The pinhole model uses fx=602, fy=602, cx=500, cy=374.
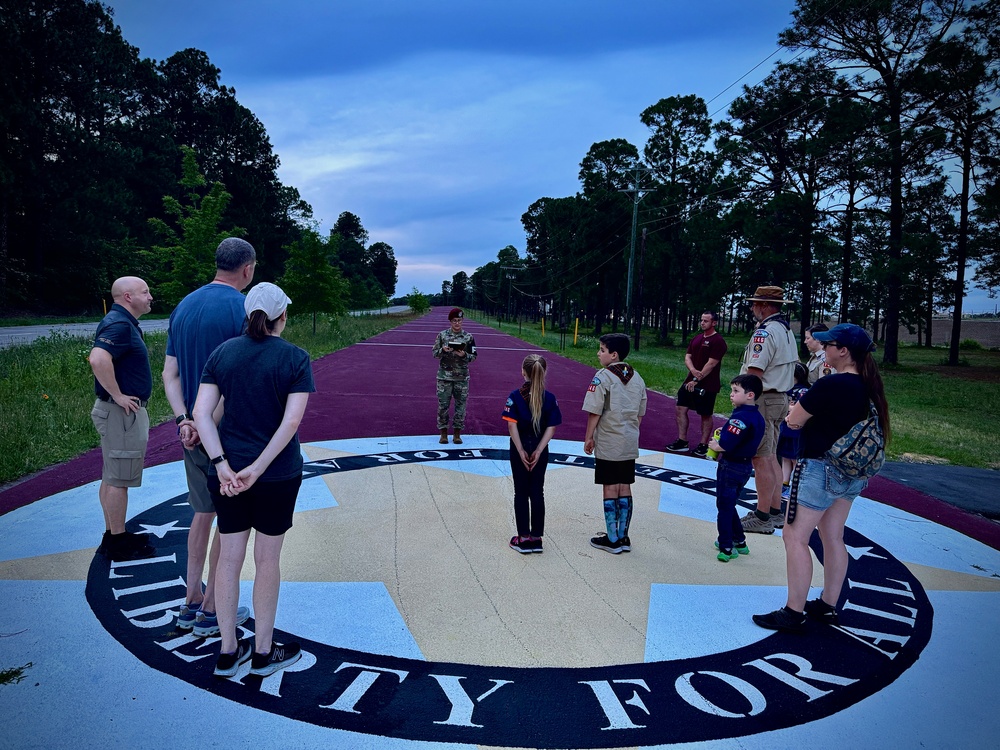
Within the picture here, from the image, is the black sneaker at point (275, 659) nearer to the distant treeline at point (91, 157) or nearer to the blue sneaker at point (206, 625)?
the blue sneaker at point (206, 625)

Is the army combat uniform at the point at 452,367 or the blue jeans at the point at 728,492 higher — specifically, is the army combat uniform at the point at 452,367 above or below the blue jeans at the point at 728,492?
above

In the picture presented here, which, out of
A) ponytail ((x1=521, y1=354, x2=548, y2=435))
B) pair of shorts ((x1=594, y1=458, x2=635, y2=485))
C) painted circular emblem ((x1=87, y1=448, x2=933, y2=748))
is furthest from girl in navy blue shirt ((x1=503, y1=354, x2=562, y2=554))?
painted circular emblem ((x1=87, y1=448, x2=933, y2=748))

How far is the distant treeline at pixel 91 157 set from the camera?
33906 millimetres

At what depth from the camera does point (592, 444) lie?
14.6ft

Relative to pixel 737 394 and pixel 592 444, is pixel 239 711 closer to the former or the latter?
pixel 592 444

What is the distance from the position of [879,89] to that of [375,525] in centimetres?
3003

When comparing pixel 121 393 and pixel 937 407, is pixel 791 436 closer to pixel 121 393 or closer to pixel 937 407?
pixel 121 393

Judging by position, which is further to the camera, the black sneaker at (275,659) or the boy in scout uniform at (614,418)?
the boy in scout uniform at (614,418)

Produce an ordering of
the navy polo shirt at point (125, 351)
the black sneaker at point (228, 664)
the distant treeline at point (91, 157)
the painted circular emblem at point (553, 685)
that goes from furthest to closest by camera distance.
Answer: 1. the distant treeline at point (91, 157)
2. the navy polo shirt at point (125, 351)
3. the black sneaker at point (228, 664)
4. the painted circular emblem at point (553, 685)

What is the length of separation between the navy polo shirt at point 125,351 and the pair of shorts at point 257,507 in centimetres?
166

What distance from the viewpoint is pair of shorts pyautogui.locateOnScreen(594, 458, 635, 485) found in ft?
14.6

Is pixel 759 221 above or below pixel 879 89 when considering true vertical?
below

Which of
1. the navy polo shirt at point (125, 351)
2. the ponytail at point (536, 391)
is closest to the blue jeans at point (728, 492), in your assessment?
the ponytail at point (536, 391)

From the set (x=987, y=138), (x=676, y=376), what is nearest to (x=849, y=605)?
(x=676, y=376)
